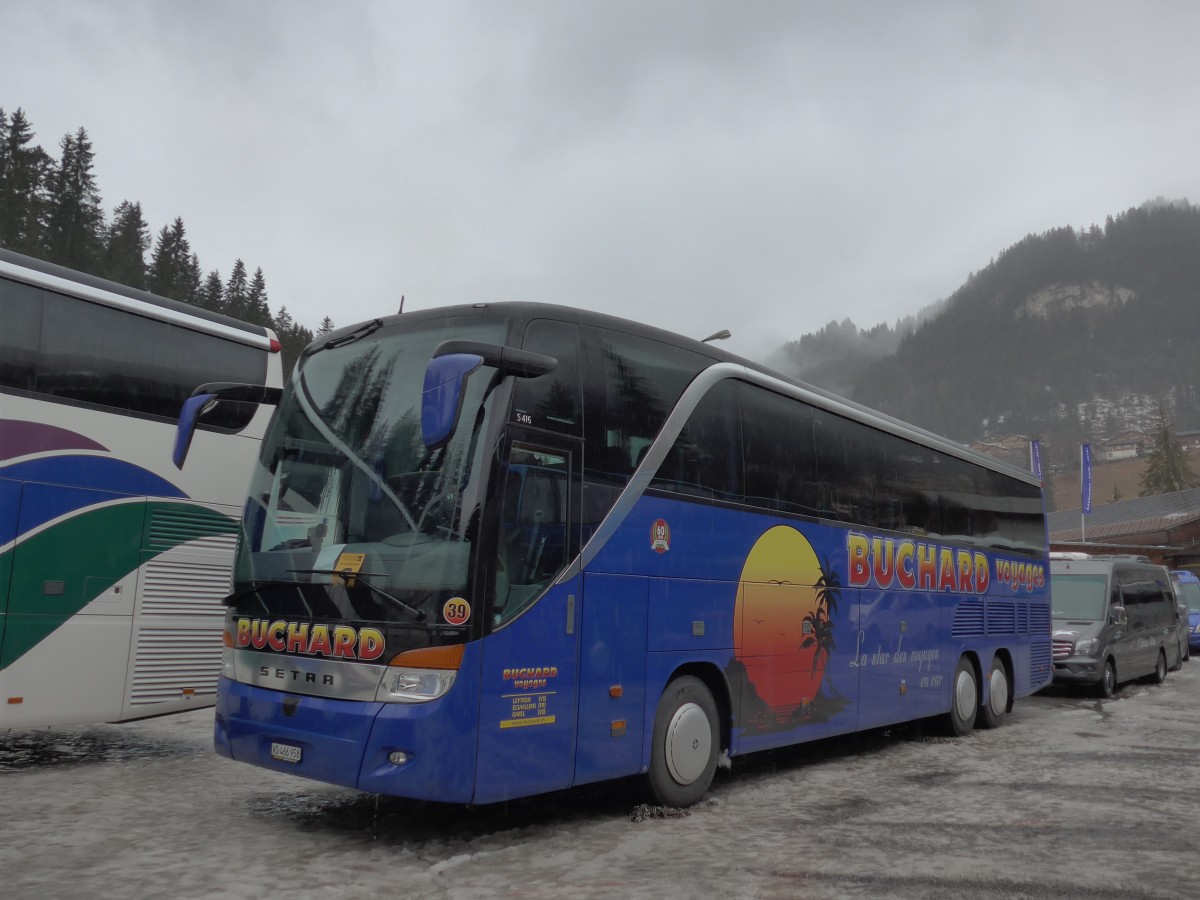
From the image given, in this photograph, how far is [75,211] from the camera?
67.6m

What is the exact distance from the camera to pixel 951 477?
1329 cm

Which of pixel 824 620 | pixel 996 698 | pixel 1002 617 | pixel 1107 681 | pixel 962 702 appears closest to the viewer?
pixel 824 620

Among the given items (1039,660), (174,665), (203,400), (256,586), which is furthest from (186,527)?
(1039,660)

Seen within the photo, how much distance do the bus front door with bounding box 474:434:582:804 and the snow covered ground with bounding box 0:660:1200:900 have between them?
0.58m

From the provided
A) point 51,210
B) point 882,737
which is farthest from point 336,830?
point 51,210

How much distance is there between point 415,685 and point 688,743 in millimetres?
2685

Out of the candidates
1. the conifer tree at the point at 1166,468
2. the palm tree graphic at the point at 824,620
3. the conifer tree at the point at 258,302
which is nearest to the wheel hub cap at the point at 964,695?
the palm tree graphic at the point at 824,620

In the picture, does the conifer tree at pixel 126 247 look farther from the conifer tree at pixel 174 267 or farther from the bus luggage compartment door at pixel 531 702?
the bus luggage compartment door at pixel 531 702

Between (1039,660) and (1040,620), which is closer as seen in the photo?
(1039,660)

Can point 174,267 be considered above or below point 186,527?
above

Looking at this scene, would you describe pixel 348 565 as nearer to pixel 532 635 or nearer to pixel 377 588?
pixel 377 588

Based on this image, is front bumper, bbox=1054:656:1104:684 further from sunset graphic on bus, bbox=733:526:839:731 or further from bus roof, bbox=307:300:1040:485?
sunset graphic on bus, bbox=733:526:839:731

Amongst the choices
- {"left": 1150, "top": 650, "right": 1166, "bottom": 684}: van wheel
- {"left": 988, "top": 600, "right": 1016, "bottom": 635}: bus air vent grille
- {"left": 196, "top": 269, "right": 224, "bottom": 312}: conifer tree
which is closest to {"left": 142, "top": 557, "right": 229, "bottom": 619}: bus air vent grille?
{"left": 988, "top": 600, "right": 1016, "bottom": 635}: bus air vent grille

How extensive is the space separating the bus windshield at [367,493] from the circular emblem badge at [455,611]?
1.4 inches
